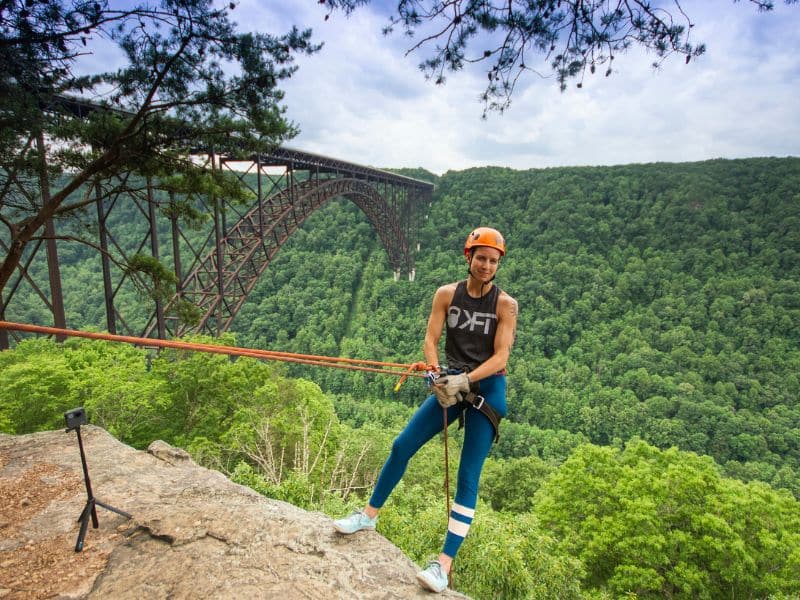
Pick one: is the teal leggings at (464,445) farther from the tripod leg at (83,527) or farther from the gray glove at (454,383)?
the tripod leg at (83,527)

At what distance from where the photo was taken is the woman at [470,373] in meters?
2.36

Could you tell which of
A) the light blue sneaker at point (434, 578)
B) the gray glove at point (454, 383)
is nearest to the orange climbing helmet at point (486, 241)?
the gray glove at point (454, 383)

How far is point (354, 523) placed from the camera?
2650 millimetres

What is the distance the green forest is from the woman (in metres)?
2.40

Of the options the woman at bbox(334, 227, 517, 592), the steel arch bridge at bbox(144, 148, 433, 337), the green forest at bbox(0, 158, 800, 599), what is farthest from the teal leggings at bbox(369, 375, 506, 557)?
the steel arch bridge at bbox(144, 148, 433, 337)

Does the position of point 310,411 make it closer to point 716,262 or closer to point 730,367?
point 730,367

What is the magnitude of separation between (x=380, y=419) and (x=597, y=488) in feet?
62.1

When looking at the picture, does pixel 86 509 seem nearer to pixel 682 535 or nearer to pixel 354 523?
pixel 354 523

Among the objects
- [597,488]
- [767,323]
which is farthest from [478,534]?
[767,323]

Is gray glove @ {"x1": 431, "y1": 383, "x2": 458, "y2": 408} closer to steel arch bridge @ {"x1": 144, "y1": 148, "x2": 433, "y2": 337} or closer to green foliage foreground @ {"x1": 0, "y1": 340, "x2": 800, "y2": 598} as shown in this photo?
green foliage foreground @ {"x1": 0, "y1": 340, "x2": 800, "y2": 598}

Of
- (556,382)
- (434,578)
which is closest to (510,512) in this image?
(434,578)

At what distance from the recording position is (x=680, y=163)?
58.1 meters

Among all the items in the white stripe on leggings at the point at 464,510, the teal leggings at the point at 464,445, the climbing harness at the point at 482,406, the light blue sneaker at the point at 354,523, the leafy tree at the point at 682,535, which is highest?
the climbing harness at the point at 482,406

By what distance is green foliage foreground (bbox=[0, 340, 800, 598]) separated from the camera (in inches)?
286
